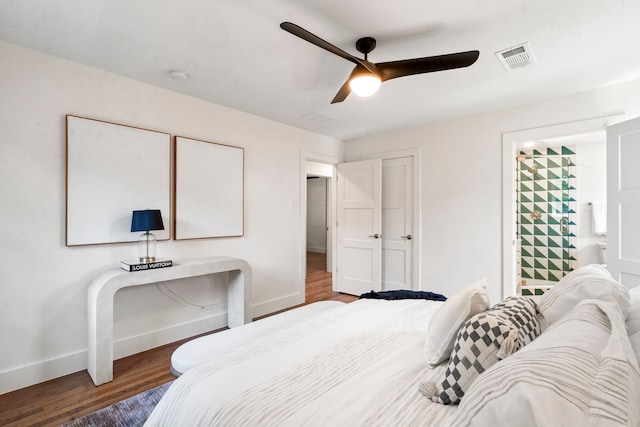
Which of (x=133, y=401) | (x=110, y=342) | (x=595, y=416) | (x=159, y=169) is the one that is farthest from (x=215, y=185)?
(x=595, y=416)

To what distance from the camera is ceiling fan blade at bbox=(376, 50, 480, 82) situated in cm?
173

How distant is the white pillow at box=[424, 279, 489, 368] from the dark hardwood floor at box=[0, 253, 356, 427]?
6.87 feet

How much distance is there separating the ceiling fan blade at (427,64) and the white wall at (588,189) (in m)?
4.10

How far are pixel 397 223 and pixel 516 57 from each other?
8.06 ft

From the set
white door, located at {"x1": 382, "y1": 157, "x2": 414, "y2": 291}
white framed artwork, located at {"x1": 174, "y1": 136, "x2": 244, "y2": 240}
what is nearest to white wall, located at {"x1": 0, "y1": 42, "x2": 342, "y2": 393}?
white framed artwork, located at {"x1": 174, "y1": 136, "x2": 244, "y2": 240}

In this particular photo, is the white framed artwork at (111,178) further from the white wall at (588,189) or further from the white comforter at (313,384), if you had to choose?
the white wall at (588,189)

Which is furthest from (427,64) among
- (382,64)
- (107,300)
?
(107,300)

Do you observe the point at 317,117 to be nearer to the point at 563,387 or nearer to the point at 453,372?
the point at 453,372

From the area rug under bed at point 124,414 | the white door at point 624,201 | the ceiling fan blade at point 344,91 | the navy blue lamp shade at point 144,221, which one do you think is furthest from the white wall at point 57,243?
the white door at point 624,201

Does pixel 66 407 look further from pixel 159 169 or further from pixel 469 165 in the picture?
pixel 469 165

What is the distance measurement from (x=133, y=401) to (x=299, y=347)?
1455mm

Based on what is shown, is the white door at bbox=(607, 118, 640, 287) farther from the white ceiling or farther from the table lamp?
the table lamp

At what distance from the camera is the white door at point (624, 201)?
2307mm

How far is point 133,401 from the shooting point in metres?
1.97
